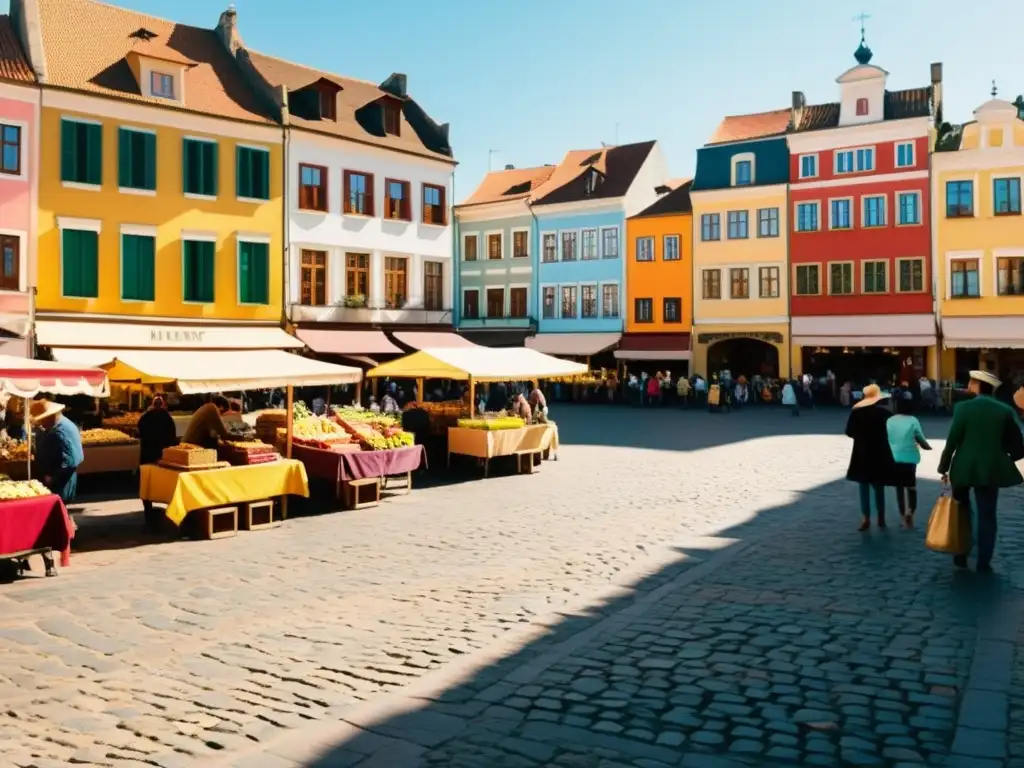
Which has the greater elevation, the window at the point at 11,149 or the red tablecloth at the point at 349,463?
the window at the point at 11,149

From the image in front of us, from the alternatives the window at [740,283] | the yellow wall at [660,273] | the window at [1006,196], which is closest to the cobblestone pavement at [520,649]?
the window at [1006,196]

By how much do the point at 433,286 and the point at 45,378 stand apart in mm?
24277

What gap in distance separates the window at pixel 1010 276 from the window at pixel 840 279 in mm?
5617

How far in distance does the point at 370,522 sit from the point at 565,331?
111ft

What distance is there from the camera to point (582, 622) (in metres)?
7.61

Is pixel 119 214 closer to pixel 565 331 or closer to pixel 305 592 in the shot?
pixel 305 592

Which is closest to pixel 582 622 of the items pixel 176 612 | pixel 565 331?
pixel 176 612

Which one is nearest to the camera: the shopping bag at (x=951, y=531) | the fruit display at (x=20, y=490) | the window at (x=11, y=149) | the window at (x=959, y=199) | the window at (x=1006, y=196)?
the shopping bag at (x=951, y=531)

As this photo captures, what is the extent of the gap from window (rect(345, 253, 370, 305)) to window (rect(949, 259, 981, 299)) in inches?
908

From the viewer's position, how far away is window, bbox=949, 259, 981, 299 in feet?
121

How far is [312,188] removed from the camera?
30.9 metres

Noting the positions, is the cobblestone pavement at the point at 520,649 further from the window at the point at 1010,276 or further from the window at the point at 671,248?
the window at the point at 671,248

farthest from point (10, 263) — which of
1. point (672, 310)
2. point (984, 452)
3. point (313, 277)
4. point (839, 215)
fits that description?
point (839, 215)

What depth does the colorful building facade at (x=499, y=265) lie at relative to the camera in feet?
155
